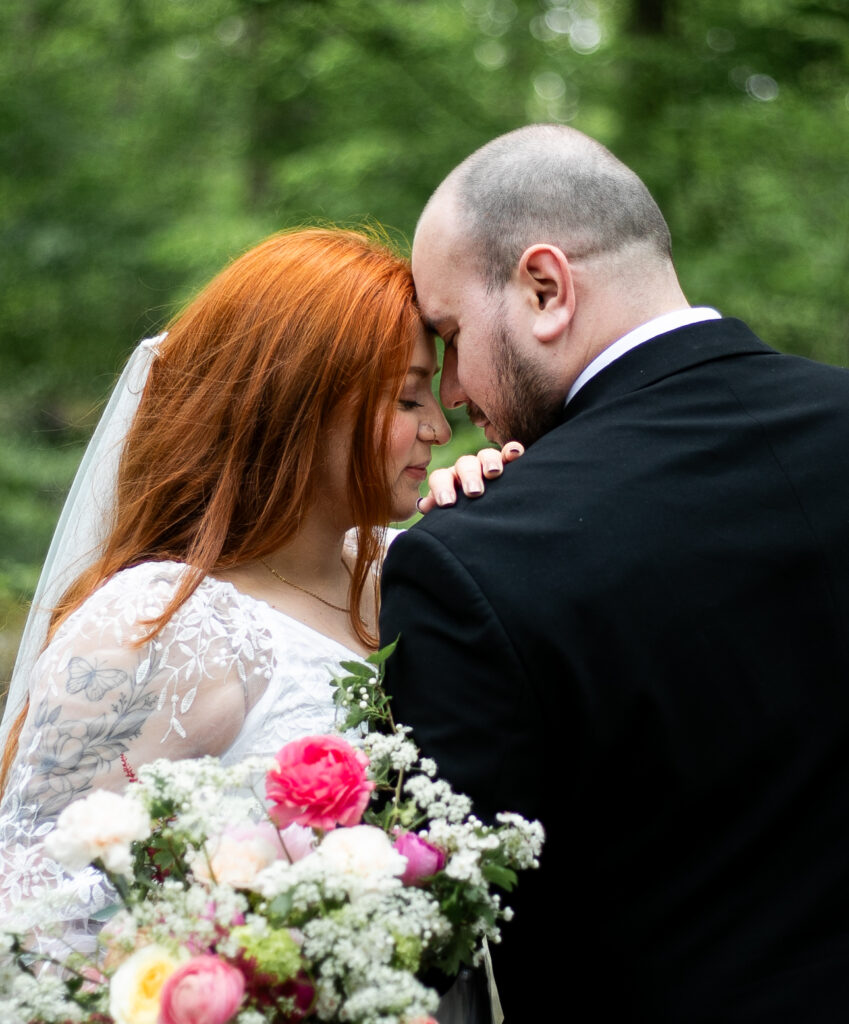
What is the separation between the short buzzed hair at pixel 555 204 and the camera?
249 centimetres

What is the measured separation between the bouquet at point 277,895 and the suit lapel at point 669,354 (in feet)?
3.07

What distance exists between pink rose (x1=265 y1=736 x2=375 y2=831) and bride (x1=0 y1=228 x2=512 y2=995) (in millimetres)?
1023

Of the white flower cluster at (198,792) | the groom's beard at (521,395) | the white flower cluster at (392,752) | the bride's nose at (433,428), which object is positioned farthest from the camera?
the bride's nose at (433,428)

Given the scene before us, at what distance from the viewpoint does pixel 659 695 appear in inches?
77.4

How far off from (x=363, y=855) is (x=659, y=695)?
0.68m

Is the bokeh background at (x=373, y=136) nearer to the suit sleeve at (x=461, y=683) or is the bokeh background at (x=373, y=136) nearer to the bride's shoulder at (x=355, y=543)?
the bride's shoulder at (x=355, y=543)

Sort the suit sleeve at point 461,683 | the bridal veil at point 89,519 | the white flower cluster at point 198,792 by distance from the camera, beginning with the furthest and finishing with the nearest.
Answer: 1. the bridal veil at point 89,519
2. the suit sleeve at point 461,683
3. the white flower cluster at point 198,792

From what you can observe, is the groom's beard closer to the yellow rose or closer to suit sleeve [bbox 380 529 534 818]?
suit sleeve [bbox 380 529 534 818]

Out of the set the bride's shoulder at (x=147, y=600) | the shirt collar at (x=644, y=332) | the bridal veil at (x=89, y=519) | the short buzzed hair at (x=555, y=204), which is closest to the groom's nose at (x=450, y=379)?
the short buzzed hair at (x=555, y=204)

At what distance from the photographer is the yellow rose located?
146 cm

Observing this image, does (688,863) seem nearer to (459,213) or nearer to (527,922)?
(527,922)

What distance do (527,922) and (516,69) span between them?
25.6ft

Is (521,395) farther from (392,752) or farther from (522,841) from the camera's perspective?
(522,841)

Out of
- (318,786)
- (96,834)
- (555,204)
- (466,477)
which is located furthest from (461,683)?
(555,204)
